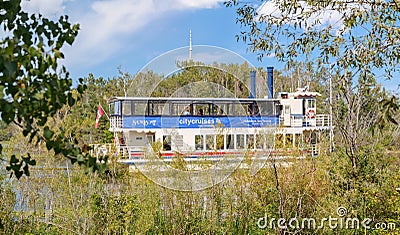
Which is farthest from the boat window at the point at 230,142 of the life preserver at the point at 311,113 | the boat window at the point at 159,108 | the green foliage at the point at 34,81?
the life preserver at the point at 311,113

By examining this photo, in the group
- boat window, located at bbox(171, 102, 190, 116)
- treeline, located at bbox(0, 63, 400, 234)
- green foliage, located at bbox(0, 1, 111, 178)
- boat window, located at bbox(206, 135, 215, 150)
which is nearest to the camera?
green foliage, located at bbox(0, 1, 111, 178)

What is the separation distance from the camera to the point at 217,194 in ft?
13.4

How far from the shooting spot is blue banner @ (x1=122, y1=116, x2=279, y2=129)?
16.2 feet

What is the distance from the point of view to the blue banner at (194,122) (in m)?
4.93

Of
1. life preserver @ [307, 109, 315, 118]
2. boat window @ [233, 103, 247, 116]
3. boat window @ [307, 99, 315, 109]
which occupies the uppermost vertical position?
boat window @ [307, 99, 315, 109]

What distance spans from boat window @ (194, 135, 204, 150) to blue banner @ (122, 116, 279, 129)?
12 cm

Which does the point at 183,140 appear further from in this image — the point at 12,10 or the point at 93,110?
the point at 93,110

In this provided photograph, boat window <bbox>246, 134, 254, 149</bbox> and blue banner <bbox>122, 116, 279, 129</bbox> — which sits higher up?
blue banner <bbox>122, 116, 279, 129</bbox>

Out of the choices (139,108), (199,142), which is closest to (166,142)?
(199,142)

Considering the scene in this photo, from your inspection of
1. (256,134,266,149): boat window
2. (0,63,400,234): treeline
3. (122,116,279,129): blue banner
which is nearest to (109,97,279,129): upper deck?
(122,116,279,129): blue banner

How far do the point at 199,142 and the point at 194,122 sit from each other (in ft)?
1.37

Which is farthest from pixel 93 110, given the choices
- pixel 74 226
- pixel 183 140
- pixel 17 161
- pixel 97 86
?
pixel 17 161

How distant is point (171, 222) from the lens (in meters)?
4.02

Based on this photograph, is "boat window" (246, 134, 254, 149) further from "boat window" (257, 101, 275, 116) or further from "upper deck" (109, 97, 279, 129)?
"boat window" (257, 101, 275, 116)
